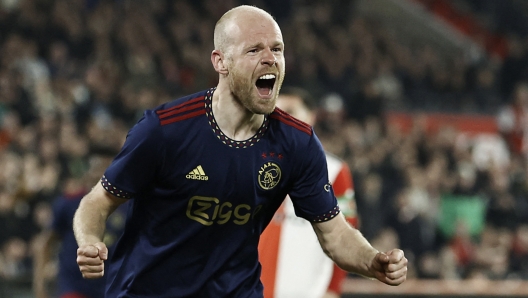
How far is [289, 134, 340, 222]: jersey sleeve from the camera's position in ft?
12.3

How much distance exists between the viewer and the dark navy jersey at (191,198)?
349 cm

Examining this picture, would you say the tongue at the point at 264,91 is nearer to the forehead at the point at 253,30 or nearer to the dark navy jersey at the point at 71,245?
the forehead at the point at 253,30

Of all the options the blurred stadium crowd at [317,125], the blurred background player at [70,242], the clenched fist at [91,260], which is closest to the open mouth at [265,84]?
the clenched fist at [91,260]

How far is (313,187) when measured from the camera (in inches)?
148

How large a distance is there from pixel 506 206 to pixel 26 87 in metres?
6.68

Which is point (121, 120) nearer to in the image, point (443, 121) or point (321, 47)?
point (321, 47)

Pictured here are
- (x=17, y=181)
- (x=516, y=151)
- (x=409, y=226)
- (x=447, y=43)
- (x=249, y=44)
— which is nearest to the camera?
(x=249, y=44)

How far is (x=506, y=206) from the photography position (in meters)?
12.5

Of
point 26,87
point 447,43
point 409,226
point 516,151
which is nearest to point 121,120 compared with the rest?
point 26,87

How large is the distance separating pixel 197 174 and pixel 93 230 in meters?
0.46

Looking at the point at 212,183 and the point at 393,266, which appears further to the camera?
the point at 212,183

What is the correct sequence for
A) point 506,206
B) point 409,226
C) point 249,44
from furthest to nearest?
point 506,206, point 409,226, point 249,44

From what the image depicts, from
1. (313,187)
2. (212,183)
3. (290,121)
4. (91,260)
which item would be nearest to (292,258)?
(313,187)

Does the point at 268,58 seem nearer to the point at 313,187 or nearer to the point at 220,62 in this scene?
the point at 220,62
